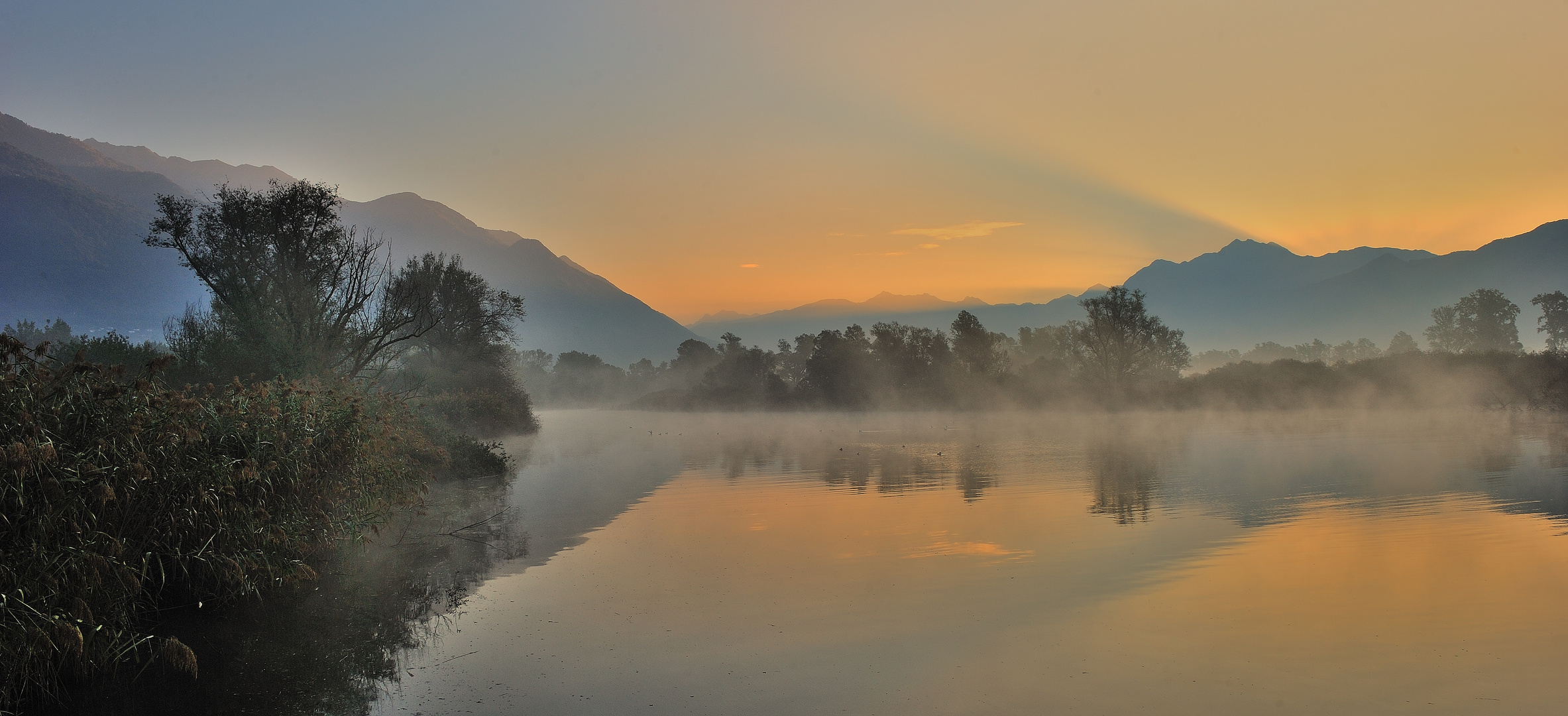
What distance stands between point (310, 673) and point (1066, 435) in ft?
134

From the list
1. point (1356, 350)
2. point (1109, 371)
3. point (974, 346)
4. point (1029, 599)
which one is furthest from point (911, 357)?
point (1356, 350)

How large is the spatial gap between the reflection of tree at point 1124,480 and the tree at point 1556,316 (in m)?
78.2

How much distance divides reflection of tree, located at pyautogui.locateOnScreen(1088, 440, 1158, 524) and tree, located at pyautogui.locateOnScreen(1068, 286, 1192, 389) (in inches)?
1856

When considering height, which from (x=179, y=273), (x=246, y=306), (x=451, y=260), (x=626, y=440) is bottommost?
(x=626, y=440)

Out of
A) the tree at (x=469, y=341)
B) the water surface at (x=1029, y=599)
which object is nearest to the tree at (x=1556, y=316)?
the water surface at (x=1029, y=599)

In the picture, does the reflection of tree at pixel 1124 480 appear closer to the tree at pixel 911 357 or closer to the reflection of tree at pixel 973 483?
the reflection of tree at pixel 973 483

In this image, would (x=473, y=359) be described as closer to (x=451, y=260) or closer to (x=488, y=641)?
(x=451, y=260)

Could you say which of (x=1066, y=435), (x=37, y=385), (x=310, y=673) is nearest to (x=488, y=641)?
(x=310, y=673)

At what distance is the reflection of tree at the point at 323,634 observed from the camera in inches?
283

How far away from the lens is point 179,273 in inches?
7377

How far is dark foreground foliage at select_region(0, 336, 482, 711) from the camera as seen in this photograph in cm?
703

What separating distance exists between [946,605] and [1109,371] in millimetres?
75914

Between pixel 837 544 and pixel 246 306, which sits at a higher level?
pixel 246 306

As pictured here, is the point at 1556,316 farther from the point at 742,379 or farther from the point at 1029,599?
the point at 1029,599
